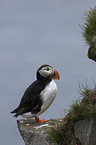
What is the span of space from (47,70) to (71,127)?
184 cm

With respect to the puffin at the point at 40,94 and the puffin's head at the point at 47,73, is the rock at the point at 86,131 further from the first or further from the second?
the puffin's head at the point at 47,73

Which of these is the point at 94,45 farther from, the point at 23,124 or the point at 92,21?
the point at 23,124

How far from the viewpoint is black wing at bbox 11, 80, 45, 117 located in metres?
7.41

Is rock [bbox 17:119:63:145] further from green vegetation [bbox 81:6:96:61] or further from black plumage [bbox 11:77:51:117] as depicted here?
green vegetation [bbox 81:6:96:61]

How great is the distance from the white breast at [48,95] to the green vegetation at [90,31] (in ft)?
4.55

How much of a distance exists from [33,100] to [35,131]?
850 mm

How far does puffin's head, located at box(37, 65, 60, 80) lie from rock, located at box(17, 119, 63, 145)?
126 cm

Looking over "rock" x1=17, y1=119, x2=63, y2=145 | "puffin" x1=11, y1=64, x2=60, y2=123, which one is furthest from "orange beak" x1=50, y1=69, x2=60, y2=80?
"rock" x1=17, y1=119, x2=63, y2=145

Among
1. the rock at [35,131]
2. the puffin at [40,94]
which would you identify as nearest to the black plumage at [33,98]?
the puffin at [40,94]

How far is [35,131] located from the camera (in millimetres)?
7121

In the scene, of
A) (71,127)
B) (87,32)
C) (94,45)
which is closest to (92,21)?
(87,32)

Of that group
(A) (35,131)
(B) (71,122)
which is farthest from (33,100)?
(B) (71,122)

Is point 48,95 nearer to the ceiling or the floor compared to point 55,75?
nearer to the floor

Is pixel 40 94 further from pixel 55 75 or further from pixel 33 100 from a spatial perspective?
pixel 55 75
